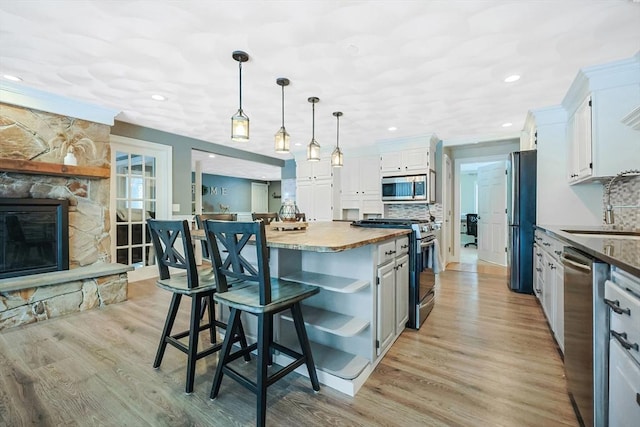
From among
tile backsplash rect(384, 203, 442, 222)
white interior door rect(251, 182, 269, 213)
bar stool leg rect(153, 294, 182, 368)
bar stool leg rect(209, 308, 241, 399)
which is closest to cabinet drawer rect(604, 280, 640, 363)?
bar stool leg rect(209, 308, 241, 399)

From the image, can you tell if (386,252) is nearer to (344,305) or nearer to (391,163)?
(344,305)

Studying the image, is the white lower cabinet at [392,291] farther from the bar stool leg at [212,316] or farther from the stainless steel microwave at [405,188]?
the stainless steel microwave at [405,188]

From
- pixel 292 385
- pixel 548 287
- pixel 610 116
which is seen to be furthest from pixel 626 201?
pixel 292 385

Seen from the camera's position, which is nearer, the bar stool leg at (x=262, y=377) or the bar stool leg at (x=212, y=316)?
the bar stool leg at (x=262, y=377)

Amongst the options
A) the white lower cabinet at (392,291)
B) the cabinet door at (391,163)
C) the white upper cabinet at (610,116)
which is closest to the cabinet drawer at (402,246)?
the white lower cabinet at (392,291)

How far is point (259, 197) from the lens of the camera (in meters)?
12.0

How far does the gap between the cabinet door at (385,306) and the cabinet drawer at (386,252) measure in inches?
1.7

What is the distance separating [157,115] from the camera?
3734 mm

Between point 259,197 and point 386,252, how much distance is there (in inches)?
415

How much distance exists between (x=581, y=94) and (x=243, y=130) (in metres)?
3.26

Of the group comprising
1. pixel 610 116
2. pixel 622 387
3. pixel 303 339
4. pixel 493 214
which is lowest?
pixel 303 339

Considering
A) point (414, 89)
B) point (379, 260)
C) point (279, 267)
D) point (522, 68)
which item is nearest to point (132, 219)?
point (279, 267)

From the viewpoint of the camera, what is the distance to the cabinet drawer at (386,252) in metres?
1.87

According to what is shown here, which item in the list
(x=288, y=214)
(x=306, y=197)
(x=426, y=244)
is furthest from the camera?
(x=306, y=197)
